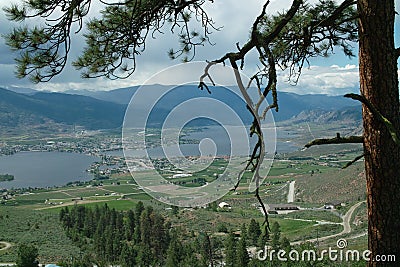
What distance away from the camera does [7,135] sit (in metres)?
80.2

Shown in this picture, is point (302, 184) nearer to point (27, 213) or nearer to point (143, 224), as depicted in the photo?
point (143, 224)

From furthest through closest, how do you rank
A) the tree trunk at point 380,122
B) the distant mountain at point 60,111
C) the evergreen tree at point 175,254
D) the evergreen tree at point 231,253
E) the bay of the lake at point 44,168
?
the distant mountain at point 60,111 → the bay of the lake at point 44,168 → the evergreen tree at point 175,254 → the evergreen tree at point 231,253 → the tree trunk at point 380,122

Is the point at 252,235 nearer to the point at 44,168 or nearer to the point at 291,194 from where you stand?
the point at 291,194

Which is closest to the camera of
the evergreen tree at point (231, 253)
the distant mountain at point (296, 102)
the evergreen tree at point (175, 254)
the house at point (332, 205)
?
→ the evergreen tree at point (231, 253)

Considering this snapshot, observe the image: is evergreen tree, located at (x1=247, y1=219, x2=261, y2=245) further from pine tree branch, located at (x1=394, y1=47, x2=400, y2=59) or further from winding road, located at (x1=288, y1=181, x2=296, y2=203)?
pine tree branch, located at (x1=394, y1=47, x2=400, y2=59)

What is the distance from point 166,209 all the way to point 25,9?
31455mm

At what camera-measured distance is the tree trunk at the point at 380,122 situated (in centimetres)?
170

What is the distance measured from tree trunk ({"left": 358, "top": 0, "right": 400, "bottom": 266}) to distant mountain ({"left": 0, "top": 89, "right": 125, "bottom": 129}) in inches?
3499

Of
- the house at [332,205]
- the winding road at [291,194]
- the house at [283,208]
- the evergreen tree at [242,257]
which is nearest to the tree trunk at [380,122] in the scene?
the evergreen tree at [242,257]

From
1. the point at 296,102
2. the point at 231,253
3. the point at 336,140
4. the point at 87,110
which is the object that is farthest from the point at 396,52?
the point at 87,110

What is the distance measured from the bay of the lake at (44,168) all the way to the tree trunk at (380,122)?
1897 inches

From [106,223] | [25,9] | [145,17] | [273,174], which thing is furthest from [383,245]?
[273,174]

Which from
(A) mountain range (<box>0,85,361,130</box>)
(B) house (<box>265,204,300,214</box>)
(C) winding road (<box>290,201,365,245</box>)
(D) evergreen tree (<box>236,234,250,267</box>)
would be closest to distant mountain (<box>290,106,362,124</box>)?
(A) mountain range (<box>0,85,361,130</box>)

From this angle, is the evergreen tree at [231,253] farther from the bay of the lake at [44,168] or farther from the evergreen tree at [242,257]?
the bay of the lake at [44,168]
